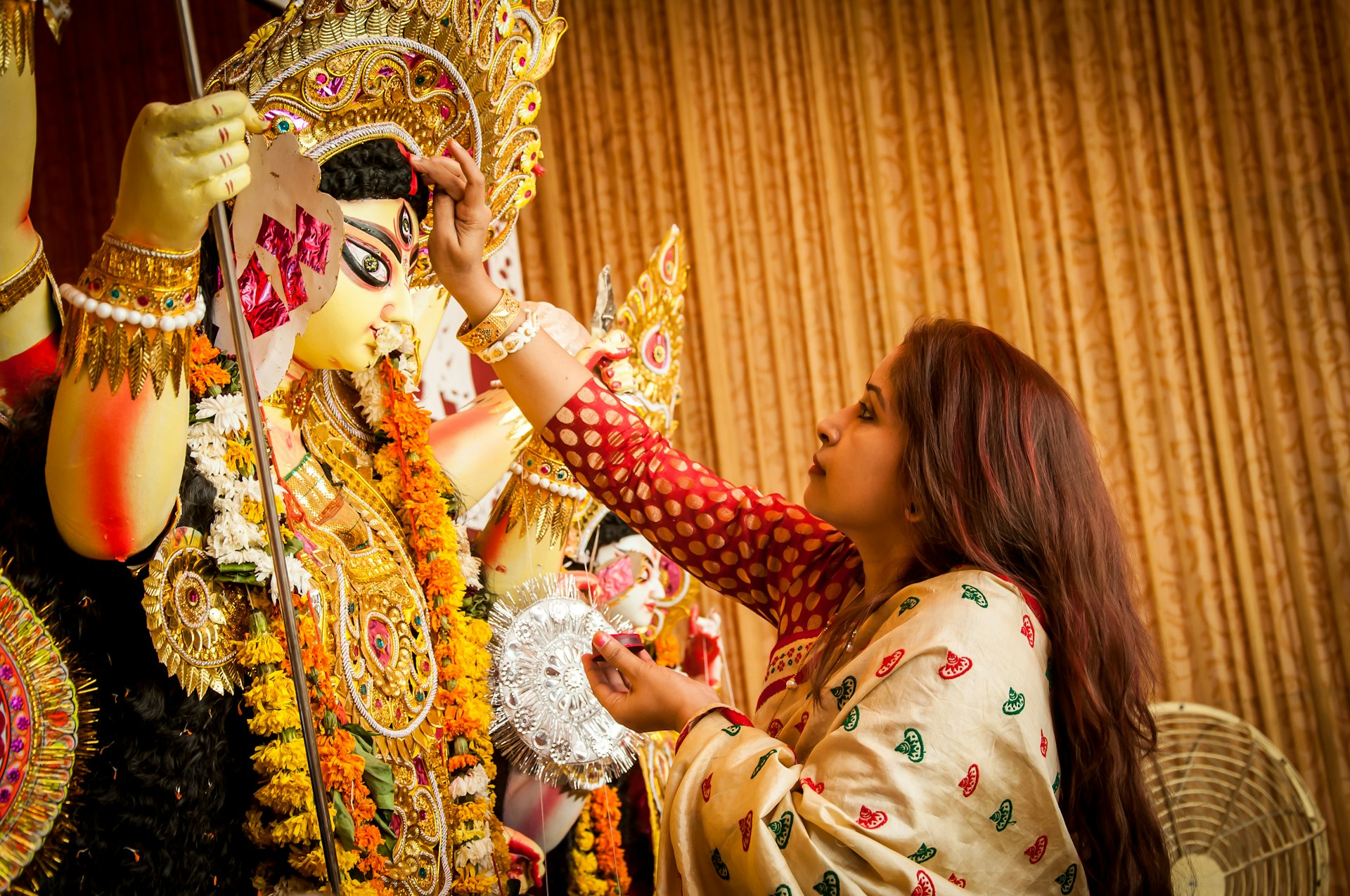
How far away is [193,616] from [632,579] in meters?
1.10

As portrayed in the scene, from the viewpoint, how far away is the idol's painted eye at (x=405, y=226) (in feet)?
5.18

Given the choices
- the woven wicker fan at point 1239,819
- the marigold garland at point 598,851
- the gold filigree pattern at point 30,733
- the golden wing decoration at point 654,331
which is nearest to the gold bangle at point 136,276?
the gold filigree pattern at point 30,733

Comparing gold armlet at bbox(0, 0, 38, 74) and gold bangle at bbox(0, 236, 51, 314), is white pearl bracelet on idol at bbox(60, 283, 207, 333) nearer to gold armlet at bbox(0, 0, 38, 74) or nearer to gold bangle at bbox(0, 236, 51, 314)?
gold bangle at bbox(0, 236, 51, 314)

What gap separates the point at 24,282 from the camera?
115 centimetres

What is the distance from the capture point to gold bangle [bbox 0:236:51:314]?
3.73 ft

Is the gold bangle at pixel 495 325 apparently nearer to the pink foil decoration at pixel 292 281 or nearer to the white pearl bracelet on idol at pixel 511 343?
the white pearl bracelet on idol at pixel 511 343

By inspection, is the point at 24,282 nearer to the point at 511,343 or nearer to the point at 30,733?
the point at 30,733

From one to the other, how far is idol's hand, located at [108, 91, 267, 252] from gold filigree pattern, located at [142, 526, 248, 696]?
0.38 m

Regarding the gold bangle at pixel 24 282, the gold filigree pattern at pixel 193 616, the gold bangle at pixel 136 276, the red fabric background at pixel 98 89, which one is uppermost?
the red fabric background at pixel 98 89

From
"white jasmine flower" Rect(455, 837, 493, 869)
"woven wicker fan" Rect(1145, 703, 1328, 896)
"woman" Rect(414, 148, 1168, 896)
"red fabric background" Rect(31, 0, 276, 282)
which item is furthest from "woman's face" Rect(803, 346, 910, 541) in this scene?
"woven wicker fan" Rect(1145, 703, 1328, 896)

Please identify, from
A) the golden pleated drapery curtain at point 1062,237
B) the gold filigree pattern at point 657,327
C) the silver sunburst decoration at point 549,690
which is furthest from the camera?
the golden pleated drapery curtain at point 1062,237

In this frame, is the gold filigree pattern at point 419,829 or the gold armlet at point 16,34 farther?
the gold filigree pattern at point 419,829

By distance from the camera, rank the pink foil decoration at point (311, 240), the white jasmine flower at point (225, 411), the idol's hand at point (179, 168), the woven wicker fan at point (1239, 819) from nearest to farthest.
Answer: the idol's hand at point (179, 168) → the pink foil decoration at point (311, 240) → the white jasmine flower at point (225, 411) → the woven wicker fan at point (1239, 819)

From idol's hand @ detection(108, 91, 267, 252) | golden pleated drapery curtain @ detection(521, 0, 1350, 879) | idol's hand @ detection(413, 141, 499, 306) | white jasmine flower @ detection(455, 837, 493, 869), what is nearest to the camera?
idol's hand @ detection(108, 91, 267, 252)
